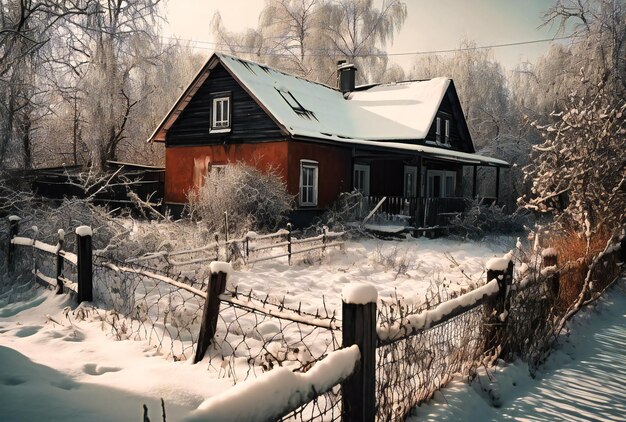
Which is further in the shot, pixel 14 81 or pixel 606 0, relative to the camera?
pixel 606 0

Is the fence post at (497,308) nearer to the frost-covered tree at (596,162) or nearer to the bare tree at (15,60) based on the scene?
the frost-covered tree at (596,162)

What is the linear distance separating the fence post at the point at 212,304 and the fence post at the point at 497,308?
2.60 metres

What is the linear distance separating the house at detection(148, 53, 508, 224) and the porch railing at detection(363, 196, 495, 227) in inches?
4.7

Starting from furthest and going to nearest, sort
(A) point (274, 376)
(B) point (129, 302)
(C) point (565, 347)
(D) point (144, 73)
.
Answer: (D) point (144, 73) < (B) point (129, 302) < (C) point (565, 347) < (A) point (274, 376)

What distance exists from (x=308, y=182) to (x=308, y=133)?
2.31 m

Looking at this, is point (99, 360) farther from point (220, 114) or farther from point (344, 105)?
point (344, 105)

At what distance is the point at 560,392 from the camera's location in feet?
13.5

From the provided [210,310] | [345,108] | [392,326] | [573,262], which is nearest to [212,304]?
[210,310]

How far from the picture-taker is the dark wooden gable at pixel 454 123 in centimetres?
2227

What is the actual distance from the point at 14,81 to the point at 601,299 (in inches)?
538

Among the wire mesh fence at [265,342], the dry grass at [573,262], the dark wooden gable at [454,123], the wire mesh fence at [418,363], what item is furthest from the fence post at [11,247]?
the dark wooden gable at [454,123]

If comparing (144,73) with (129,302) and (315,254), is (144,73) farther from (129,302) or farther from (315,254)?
(129,302)

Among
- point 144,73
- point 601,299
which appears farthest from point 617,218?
point 144,73

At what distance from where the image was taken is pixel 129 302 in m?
6.59
